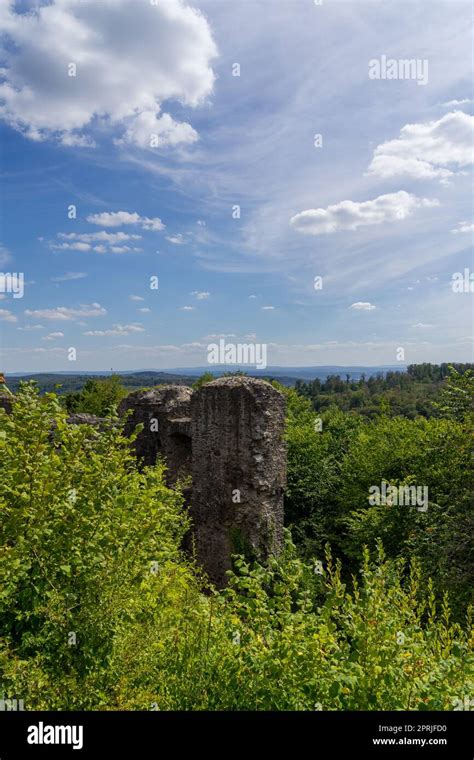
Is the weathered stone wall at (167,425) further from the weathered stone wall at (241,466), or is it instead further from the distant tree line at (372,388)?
the distant tree line at (372,388)

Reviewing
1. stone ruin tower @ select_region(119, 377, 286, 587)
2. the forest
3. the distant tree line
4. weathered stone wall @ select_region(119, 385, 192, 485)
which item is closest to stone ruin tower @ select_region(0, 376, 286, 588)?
stone ruin tower @ select_region(119, 377, 286, 587)

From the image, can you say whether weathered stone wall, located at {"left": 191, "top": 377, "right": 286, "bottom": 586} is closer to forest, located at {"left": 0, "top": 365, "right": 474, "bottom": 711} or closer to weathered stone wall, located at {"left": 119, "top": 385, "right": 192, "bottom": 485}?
weathered stone wall, located at {"left": 119, "top": 385, "right": 192, "bottom": 485}

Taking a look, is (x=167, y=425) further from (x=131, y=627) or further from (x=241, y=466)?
(x=131, y=627)

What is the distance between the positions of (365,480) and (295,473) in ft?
9.85

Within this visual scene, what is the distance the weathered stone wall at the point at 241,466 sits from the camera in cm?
1255

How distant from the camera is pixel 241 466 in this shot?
12711 mm

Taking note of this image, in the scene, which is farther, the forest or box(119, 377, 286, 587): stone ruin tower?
box(119, 377, 286, 587): stone ruin tower

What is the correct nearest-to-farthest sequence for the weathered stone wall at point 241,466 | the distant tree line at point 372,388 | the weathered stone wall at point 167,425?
the weathered stone wall at point 241,466 → the weathered stone wall at point 167,425 → the distant tree line at point 372,388

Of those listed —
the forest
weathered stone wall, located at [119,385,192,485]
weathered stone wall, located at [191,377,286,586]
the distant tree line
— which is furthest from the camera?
the distant tree line

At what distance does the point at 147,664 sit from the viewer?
4.77 metres

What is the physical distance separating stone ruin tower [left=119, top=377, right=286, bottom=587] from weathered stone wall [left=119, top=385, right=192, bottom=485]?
280cm

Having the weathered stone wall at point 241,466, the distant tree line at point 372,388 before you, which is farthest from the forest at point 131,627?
the distant tree line at point 372,388

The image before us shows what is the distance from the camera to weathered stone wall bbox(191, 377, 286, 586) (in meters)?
12.6

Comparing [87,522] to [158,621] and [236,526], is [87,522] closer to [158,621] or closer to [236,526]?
[158,621]
